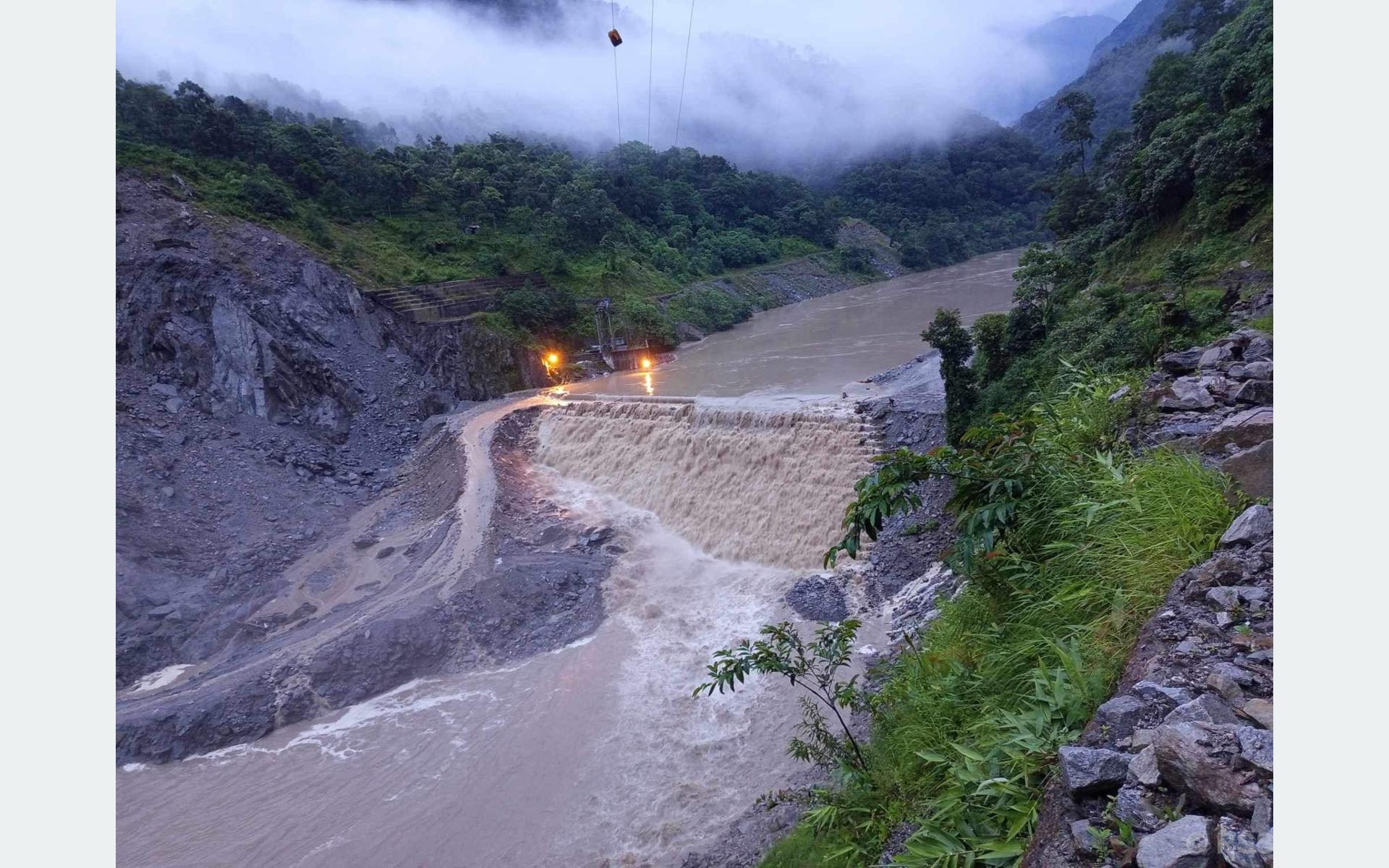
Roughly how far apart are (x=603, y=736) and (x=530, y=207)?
3050 centimetres

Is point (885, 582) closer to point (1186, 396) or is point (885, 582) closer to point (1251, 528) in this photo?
point (1186, 396)

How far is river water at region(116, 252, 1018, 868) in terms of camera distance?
6758 millimetres

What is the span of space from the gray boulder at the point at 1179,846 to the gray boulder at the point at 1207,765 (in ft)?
0.33

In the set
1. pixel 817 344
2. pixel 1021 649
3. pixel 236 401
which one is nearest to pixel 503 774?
pixel 1021 649

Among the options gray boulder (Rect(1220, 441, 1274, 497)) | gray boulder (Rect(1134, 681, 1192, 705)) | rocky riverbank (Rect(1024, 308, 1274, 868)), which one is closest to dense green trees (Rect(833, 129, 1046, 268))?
gray boulder (Rect(1220, 441, 1274, 497))

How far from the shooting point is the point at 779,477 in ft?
41.4

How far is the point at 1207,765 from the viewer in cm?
201

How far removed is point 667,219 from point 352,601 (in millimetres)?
36048

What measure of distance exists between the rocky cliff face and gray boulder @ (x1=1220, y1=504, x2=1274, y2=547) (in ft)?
41.7

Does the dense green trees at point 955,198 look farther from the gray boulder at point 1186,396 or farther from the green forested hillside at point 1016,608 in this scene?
the gray boulder at point 1186,396

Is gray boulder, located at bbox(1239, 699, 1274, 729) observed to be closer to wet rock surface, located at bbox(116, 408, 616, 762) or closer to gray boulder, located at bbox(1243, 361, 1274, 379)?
gray boulder, located at bbox(1243, 361, 1274, 379)

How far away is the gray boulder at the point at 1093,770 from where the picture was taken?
7.48 feet

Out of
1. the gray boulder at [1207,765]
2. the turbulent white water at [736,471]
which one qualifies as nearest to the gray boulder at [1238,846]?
Answer: the gray boulder at [1207,765]

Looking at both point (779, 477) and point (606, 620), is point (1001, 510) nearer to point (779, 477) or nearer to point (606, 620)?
point (606, 620)
